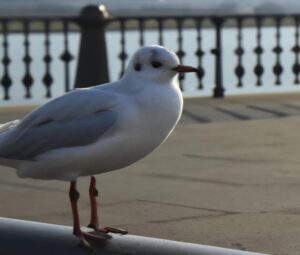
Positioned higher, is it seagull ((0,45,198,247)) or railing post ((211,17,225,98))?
seagull ((0,45,198,247))

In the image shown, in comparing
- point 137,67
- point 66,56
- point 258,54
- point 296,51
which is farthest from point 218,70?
point 137,67

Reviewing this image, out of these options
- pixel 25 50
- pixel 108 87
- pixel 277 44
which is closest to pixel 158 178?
pixel 108 87

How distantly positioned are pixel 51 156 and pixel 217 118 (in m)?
7.70

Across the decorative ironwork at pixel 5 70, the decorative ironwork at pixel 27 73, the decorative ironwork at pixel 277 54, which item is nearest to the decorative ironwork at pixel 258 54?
the decorative ironwork at pixel 277 54

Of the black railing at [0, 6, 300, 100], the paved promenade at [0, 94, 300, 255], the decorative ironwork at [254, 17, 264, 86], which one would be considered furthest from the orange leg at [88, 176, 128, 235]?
the decorative ironwork at [254, 17, 264, 86]

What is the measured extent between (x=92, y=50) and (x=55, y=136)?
10145mm

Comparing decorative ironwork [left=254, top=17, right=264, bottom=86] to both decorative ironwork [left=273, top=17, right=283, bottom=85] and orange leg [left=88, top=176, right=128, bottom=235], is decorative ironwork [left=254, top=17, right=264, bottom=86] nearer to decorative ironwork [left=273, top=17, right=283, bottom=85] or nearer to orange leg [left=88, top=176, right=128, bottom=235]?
decorative ironwork [left=273, top=17, right=283, bottom=85]

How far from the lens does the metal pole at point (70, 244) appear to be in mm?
4250

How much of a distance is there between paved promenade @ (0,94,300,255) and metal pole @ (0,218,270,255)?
1374mm

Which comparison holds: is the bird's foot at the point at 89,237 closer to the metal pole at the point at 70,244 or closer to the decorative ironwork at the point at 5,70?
the metal pole at the point at 70,244

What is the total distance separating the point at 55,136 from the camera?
4305mm

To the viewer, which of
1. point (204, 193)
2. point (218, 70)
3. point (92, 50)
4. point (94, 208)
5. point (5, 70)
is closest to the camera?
point (94, 208)

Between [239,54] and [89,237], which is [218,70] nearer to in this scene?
[239,54]

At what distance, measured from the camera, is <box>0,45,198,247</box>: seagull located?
13.4 feet
